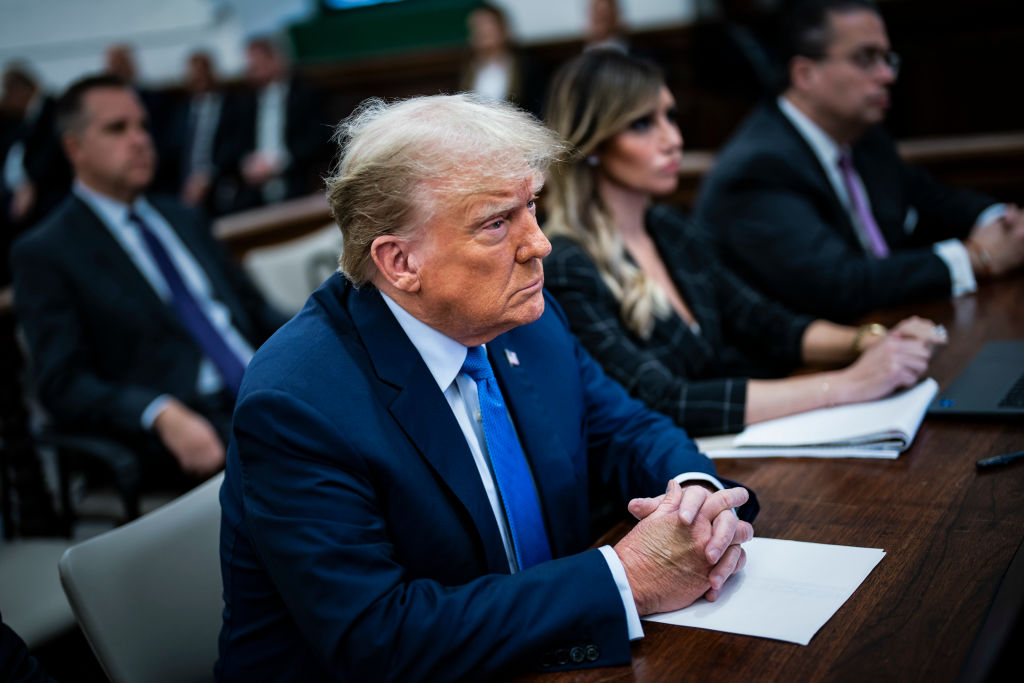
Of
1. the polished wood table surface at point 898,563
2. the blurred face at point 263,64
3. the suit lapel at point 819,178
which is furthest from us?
the blurred face at point 263,64

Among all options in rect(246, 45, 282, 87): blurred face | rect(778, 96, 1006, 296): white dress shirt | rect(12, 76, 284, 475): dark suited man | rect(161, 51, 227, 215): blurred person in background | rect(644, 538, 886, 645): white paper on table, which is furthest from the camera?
rect(161, 51, 227, 215): blurred person in background

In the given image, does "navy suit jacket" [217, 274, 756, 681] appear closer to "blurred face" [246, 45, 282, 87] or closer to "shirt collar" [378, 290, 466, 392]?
"shirt collar" [378, 290, 466, 392]

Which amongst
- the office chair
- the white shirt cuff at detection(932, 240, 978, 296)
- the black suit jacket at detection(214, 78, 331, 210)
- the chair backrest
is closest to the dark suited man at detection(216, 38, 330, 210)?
the black suit jacket at detection(214, 78, 331, 210)

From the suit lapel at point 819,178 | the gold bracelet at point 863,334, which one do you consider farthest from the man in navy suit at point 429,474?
the suit lapel at point 819,178

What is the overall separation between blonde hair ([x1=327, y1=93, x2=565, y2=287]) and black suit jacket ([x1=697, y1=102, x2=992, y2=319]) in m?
1.47

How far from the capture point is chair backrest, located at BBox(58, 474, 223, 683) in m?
1.39

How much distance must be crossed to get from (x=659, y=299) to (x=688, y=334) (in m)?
0.12

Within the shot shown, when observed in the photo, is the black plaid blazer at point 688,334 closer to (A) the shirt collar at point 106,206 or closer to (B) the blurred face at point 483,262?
(B) the blurred face at point 483,262

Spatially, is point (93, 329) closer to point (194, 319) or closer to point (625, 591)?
point (194, 319)

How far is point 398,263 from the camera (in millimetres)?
1305

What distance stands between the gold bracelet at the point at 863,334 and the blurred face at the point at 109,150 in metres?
2.25

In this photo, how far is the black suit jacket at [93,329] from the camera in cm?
258

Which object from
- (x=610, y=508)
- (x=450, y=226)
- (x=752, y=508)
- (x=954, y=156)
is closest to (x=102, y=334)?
(x=610, y=508)

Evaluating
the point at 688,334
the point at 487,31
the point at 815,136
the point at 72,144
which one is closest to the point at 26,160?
the point at 487,31
